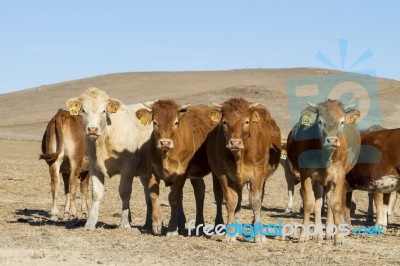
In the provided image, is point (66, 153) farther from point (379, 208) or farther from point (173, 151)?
point (379, 208)

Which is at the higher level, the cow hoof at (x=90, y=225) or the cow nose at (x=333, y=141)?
the cow nose at (x=333, y=141)

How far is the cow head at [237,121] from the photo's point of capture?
1175cm

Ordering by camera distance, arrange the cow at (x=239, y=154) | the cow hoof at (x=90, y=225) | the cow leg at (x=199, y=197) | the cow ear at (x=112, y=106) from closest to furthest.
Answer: the cow at (x=239, y=154) → the cow hoof at (x=90, y=225) → the cow ear at (x=112, y=106) → the cow leg at (x=199, y=197)

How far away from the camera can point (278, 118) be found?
62.7 meters

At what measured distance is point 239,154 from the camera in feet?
40.0

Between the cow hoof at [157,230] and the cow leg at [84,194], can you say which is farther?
the cow leg at [84,194]

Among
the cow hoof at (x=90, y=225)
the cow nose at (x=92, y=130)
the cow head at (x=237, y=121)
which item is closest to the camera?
the cow head at (x=237, y=121)

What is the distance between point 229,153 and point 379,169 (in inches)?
139

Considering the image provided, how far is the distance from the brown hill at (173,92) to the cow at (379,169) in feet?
138

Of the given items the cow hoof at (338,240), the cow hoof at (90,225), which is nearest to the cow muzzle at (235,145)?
the cow hoof at (338,240)

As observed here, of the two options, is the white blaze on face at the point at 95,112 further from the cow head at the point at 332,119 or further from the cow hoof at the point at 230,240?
the cow head at the point at 332,119

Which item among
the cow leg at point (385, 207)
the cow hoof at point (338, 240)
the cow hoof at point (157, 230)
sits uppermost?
the cow leg at point (385, 207)

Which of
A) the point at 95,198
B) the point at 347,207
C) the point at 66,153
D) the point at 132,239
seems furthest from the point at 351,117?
the point at 66,153

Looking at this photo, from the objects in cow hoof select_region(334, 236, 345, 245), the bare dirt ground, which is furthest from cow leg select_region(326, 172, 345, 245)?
the bare dirt ground
